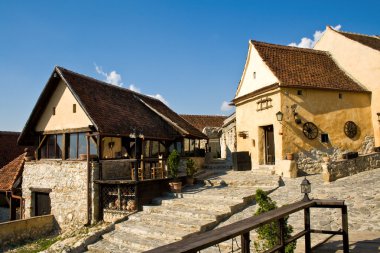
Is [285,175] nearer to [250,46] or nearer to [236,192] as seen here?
[236,192]

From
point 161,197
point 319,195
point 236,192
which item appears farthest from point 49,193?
point 319,195

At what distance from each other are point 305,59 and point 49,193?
1572 centimetres

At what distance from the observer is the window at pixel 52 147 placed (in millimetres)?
17125

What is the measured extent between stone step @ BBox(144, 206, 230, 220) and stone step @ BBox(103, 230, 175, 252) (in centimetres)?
156

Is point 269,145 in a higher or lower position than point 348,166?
higher

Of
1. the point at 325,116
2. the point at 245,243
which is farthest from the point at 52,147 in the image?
the point at 245,243

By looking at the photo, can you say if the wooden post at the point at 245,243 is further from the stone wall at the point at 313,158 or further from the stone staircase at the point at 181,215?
the stone wall at the point at 313,158

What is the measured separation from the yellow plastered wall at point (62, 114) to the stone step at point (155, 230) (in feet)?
18.4

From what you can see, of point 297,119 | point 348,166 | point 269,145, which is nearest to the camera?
point 348,166

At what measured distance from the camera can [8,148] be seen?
2527 cm

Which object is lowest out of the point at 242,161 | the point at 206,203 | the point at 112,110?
the point at 206,203

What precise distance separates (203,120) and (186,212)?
24559 mm

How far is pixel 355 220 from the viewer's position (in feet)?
29.3

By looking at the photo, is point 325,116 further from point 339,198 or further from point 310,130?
point 339,198
